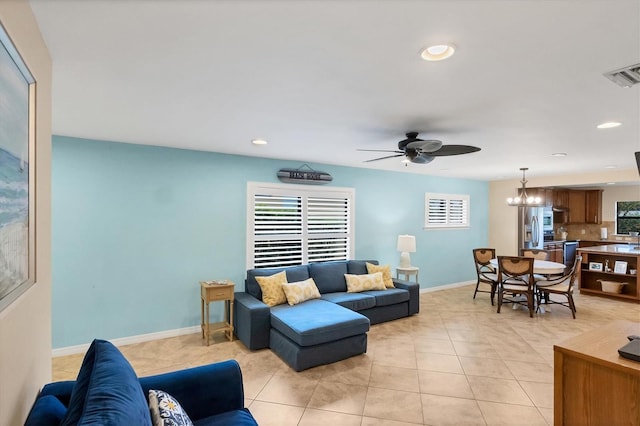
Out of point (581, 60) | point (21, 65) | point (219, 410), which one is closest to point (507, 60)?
point (581, 60)

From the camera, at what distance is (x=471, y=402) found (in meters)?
2.62

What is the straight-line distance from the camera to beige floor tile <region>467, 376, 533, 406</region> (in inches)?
105

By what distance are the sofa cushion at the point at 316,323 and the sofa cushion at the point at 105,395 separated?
1.99m

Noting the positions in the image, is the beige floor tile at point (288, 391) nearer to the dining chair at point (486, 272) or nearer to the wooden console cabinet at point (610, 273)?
the dining chair at point (486, 272)

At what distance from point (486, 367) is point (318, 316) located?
179 cm

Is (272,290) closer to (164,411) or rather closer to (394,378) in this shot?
(394,378)

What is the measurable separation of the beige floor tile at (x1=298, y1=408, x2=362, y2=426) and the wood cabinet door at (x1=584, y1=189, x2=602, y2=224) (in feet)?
29.7

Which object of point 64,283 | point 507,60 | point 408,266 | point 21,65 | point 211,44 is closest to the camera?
point 21,65

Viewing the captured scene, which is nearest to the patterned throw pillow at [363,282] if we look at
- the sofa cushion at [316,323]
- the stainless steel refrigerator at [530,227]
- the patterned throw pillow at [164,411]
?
the sofa cushion at [316,323]

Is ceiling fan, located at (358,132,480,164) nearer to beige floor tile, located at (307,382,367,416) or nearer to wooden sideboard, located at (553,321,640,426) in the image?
wooden sideboard, located at (553,321,640,426)

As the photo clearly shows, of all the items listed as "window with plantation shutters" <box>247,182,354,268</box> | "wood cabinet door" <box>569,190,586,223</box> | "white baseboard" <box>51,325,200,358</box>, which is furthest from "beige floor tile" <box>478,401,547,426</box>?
"wood cabinet door" <box>569,190,586,223</box>

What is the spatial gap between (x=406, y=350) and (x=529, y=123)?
268cm

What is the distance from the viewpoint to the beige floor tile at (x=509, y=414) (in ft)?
7.73

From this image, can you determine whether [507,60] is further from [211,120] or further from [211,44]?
[211,120]
